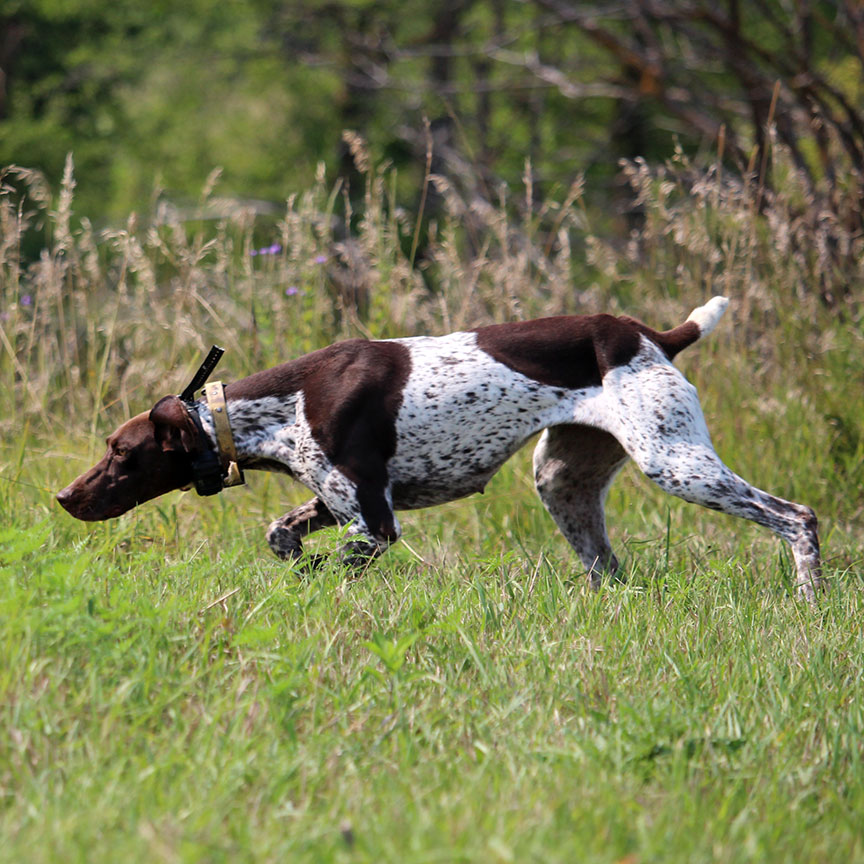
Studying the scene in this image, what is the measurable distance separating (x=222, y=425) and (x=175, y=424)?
164 mm

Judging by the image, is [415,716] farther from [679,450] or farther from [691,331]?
[691,331]

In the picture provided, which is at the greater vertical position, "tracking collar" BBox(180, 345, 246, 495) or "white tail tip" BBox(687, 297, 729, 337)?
"white tail tip" BBox(687, 297, 729, 337)

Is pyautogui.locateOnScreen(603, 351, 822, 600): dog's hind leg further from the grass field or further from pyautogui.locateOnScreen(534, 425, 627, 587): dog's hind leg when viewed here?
pyautogui.locateOnScreen(534, 425, 627, 587): dog's hind leg

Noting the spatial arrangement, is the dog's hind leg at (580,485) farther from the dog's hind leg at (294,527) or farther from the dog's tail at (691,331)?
the dog's hind leg at (294,527)

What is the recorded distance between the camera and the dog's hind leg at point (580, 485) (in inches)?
177

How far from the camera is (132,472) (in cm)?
413

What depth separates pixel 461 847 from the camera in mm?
2111

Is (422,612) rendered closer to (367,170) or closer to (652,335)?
(652,335)

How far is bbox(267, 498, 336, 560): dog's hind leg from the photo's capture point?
14.1 feet

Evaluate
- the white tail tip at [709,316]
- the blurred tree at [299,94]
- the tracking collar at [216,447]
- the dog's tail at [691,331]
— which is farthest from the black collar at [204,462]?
the blurred tree at [299,94]

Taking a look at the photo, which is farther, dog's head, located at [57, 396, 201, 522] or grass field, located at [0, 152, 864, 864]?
dog's head, located at [57, 396, 201, 522]

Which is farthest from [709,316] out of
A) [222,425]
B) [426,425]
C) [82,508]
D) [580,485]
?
[82,508]

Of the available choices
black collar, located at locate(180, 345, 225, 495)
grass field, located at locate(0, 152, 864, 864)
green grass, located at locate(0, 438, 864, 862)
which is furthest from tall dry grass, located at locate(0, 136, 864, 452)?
green grass, located at locate(0, 438, 864, 862)

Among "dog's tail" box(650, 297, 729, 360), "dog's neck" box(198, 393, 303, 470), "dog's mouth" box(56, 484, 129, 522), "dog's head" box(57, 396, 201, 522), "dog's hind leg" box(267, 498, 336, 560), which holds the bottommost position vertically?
"dog's hind leg" box(267, 498, 336, 560)
